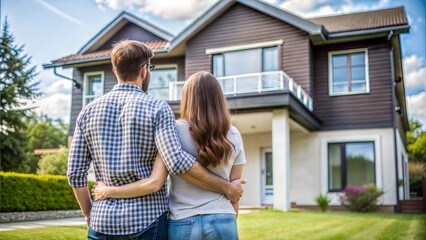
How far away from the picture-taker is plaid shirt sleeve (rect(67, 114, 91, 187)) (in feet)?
6.30

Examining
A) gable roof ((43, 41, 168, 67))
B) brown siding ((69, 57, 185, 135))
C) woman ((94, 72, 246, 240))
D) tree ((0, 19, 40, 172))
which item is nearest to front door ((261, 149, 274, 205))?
brown siding ((69, 57, 185, 135))

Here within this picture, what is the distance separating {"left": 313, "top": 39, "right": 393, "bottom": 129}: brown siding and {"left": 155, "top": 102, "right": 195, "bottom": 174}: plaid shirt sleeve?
11.2m

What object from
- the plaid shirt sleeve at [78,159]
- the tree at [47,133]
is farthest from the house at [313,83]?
the tree at [47,133]

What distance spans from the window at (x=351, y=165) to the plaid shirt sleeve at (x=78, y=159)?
11.1 metres

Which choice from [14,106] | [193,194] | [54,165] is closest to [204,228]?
[193,194]

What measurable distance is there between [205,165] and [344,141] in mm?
11083

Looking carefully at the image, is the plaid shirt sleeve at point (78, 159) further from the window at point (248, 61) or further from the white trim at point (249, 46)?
the white trim at point (249, 46)

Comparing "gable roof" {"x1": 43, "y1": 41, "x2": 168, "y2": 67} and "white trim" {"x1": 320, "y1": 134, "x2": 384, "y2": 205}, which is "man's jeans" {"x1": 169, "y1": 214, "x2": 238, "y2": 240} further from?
"gable roof" {"x1": 43, "y1": 41, "x2": 168, "y2": 67}

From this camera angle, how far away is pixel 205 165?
1.92m

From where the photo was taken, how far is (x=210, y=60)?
13.1 metres

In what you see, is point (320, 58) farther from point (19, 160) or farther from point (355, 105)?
point (19, 160)

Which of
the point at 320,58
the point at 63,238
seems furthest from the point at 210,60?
the point at 63,238

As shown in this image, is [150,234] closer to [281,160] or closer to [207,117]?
[207,117]

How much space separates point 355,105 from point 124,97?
444 inches
